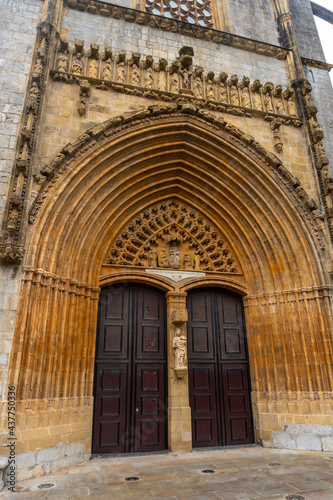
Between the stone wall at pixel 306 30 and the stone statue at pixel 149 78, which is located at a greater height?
the stone wall at pixel 306 30

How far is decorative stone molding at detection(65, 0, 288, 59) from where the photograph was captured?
8523mm

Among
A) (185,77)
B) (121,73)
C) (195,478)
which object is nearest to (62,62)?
(121,73)

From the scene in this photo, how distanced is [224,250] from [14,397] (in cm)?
545

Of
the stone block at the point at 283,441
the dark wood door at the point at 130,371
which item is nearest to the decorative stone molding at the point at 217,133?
the dark wood door at the point at 130,371

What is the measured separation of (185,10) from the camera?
35.1 feet

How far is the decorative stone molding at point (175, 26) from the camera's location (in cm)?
852

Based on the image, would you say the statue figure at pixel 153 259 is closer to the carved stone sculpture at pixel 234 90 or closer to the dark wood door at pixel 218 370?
the dark wood door at pixel 218 370

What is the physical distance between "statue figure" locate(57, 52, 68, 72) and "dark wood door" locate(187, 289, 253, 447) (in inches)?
227

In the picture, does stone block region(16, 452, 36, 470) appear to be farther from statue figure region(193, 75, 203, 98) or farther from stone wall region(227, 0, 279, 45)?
stone wall region(227, 0, 279, 45)

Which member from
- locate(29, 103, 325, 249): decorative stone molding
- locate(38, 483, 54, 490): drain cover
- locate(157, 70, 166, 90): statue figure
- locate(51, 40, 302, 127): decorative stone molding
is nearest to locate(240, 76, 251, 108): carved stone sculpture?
locate(51, 40, 302, 127): decorative stone molding

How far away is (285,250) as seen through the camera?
796 centimetres

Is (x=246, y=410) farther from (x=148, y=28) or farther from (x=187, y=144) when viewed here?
(x=148, y=28)

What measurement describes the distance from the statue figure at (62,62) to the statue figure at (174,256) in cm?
462

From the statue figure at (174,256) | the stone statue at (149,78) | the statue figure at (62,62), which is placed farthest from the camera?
the stone statue at (149,78)
